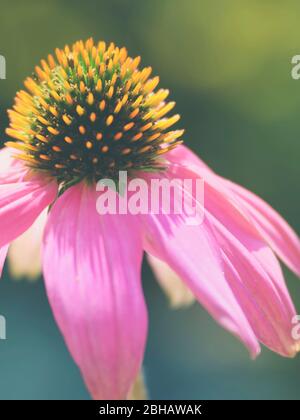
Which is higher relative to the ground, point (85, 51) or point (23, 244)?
point (85, 51)

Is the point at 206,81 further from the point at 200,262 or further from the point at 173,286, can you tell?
the point at 200,262

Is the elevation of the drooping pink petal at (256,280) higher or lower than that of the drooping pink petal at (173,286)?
higher

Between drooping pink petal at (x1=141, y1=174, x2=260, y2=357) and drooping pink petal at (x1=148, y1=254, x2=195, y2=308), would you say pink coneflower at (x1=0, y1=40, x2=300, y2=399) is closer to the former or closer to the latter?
drooping pink petal at (x1=141, y1=174, x2=260, y2=357)

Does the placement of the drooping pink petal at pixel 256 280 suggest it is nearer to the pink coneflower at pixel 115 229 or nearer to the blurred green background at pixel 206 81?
the pink coneflower at pixel 115 229

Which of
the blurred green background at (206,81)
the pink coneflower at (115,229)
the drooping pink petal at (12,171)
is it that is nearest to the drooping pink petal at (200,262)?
the pink coneflower at (115,229)

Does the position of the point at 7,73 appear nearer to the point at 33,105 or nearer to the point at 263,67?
the point at 263,67

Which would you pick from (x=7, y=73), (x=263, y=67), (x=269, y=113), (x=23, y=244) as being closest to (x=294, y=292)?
(x=269, y=113)

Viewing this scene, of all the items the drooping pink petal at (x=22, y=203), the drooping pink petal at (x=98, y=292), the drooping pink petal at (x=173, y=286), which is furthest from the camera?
the drooping pink petal at (x=173, y=286)
